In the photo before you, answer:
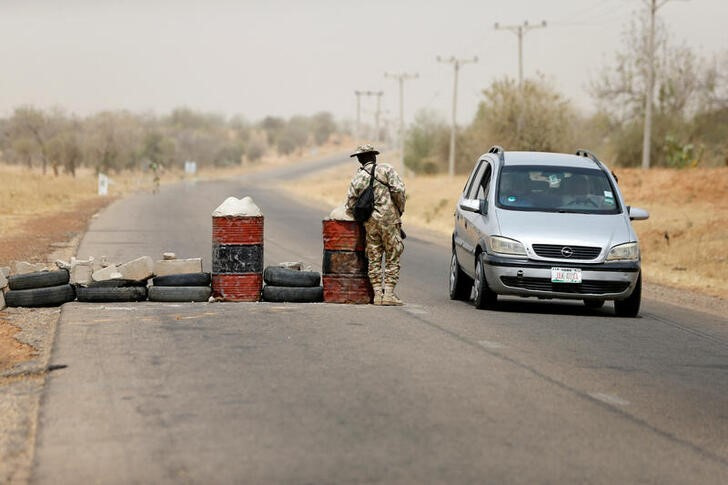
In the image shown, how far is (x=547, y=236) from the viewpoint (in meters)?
15.4

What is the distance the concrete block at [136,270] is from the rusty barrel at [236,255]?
2.62ft

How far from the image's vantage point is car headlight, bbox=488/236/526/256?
15359mm

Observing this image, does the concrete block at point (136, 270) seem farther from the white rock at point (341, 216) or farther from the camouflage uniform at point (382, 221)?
the camouflage uniform at point (382, 221)

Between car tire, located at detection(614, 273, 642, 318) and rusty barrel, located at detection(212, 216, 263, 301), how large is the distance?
4.37 m

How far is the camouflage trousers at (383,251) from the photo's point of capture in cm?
1537

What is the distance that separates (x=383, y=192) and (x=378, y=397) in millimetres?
6550

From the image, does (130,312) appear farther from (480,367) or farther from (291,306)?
(480,367)

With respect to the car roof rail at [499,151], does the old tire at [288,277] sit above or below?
below

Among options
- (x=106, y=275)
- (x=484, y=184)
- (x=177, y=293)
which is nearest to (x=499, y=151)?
(x=484, y=184)

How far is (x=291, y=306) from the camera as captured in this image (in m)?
15.2

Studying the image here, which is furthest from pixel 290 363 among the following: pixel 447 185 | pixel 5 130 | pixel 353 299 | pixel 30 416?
pixel 5 130

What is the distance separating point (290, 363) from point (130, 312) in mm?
4189

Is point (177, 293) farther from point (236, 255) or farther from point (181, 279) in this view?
point (236, 255)

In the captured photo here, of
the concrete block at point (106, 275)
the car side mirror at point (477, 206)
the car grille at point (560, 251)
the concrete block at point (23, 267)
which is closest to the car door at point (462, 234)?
the car side mirror at point (477, 206)
